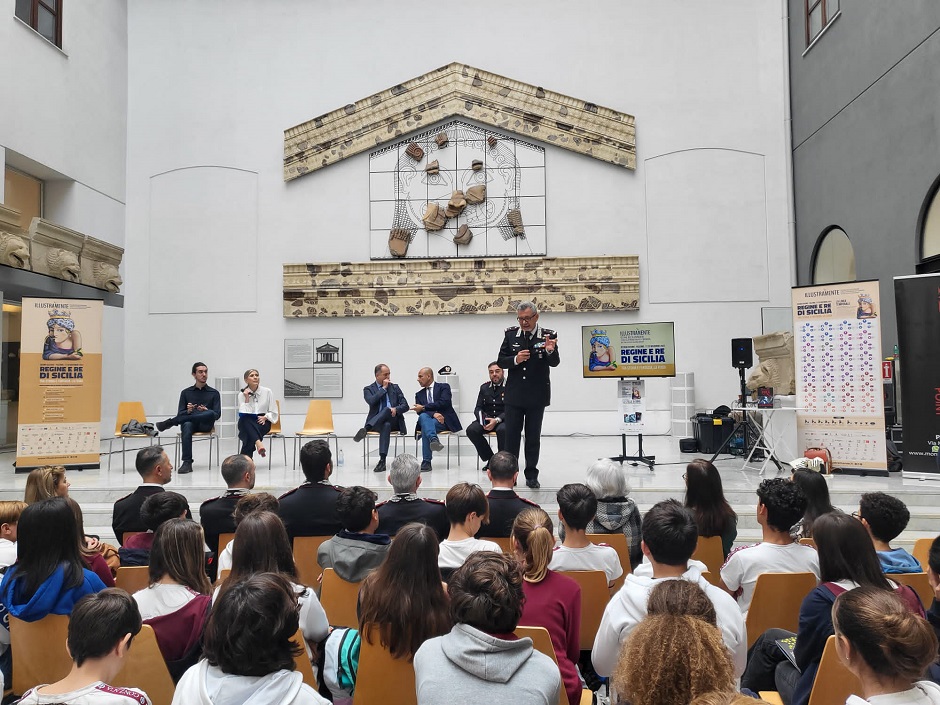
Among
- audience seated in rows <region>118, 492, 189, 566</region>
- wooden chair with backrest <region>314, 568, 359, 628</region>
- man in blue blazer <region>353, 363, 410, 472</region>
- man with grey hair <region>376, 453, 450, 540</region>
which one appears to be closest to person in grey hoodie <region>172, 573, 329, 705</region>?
wooden chair with backrest <region>314, 568, 359, 628</region>

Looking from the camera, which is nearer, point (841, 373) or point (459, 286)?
point (841, 373)

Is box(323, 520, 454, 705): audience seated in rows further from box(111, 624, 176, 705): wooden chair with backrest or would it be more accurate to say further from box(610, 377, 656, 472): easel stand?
box(610, 377, 656, 472): easel stand

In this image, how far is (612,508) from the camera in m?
3.51

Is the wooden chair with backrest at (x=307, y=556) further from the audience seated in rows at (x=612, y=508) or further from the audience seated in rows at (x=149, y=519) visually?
the audience seated in rows at (x=612, y=508)

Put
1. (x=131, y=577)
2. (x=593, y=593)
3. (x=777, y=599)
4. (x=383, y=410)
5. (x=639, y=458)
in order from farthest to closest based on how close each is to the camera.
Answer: (x=383, y=410)
(x=639, y=458)
(x=131, y=577)
(x=593, y=593)
(x=777, y=599)

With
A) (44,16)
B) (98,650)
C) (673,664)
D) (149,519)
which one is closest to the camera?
(673,664)

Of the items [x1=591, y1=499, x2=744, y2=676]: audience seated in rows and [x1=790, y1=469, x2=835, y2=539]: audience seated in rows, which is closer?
[x1=591, y1=499, x2=744, y2=676]: audience seated in rows

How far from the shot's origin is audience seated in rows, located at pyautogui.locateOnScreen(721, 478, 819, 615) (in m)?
2.72

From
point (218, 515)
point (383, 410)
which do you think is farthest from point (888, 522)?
point (383, 410)

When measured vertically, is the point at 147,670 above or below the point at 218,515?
below

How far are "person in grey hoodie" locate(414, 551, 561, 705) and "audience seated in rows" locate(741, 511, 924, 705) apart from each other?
2.82 feet

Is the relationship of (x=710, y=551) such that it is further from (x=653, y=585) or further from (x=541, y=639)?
(x=541, y=639)

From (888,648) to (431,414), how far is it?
6.64 metres

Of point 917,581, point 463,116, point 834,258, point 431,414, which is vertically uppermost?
point 463,116
